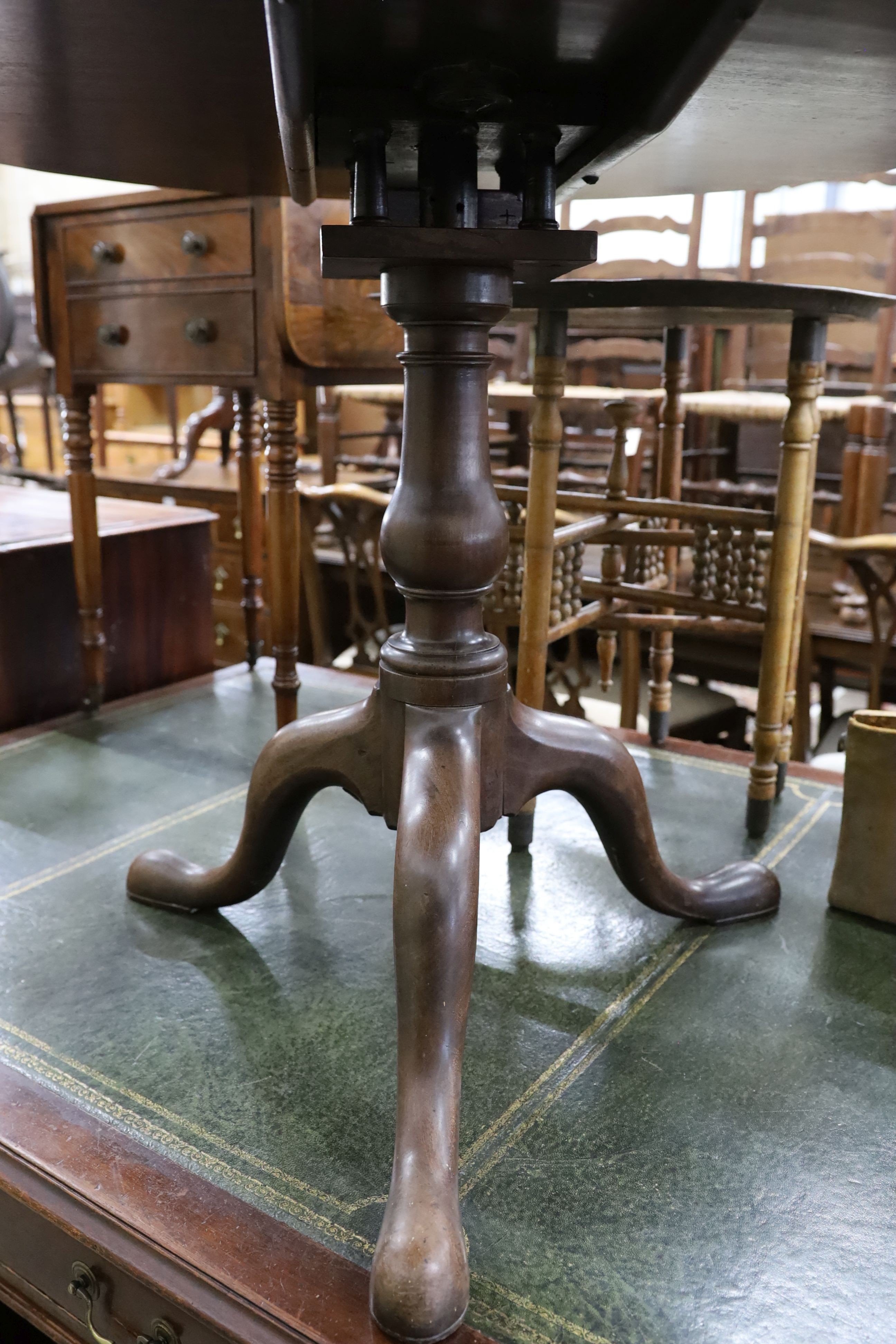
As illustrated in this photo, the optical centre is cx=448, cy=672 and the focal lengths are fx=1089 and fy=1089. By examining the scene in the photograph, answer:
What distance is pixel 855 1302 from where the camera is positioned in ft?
2.30

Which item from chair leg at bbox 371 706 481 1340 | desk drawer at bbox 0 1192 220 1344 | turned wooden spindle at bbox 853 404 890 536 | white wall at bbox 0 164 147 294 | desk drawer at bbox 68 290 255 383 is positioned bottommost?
desk drawer at bbox 0 1192 220 1344

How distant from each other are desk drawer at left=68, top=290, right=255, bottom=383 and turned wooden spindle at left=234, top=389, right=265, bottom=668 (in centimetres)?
40

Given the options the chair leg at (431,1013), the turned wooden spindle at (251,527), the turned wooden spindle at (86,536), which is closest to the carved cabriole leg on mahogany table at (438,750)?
the chair leg at (431,1013)

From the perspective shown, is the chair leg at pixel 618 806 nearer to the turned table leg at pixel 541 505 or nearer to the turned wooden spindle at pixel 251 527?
the turned table leg at pixel 541 505

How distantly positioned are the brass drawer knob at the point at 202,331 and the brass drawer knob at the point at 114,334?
0.18m

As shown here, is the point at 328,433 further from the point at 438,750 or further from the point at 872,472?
the point at 438,750

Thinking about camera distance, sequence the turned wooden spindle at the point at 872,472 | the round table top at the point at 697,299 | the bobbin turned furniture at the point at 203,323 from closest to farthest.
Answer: the round table top at the point at 697,299 → the bobbin turned furniture at the point at 203,323 → the turned wooden spindle at the point at 872,472

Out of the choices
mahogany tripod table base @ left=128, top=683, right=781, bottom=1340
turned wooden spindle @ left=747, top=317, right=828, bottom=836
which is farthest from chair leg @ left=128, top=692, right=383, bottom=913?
turned wooden spindle @ left=747, top=317, right=828, bottom=836

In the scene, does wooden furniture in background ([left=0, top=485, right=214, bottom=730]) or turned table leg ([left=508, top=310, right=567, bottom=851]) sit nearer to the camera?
turned table leg ([left=508, top=310, right=567, bottom=851])

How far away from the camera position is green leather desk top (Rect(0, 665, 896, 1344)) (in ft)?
2.39

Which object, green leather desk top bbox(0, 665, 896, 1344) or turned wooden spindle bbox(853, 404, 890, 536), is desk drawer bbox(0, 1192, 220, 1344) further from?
turned wooden spindle bbox(853, 404, 890, 536)

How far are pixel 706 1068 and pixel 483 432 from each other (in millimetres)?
572

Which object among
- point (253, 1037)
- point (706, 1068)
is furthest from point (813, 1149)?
point (253, 1037)

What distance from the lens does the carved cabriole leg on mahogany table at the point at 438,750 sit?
694 millimetres
